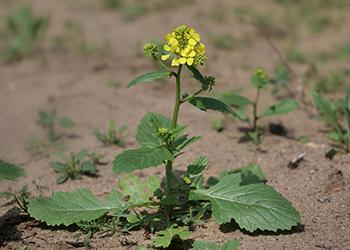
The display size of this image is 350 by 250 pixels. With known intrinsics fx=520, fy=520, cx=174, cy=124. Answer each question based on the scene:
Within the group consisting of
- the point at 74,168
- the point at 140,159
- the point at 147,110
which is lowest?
the point at 74,168

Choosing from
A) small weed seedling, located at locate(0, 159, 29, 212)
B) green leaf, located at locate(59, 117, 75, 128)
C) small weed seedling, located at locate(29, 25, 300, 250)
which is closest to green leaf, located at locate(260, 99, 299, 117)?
small weed seedling, located at locate(29, 25, 300, 250)

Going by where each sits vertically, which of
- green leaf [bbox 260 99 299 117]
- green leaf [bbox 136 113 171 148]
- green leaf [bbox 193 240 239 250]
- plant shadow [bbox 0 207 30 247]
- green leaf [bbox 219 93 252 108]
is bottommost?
plant shadow [bbox 0 207 30 247]

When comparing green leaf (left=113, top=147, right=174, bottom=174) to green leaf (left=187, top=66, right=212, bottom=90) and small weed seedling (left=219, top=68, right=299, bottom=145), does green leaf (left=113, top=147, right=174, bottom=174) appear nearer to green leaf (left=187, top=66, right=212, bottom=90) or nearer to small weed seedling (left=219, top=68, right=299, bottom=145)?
green leaf (left=187, top=66, right=212, bottom=90)

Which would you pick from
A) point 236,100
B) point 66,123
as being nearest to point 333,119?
point 236,100

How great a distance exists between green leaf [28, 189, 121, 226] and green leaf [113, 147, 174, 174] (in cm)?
45

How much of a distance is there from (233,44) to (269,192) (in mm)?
3391

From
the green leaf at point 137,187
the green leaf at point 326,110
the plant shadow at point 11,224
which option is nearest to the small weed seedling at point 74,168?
the green leaf at point 137,187

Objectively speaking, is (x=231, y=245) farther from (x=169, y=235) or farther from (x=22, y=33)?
(x=22, y=33)

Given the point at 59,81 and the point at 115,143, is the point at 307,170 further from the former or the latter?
A: the point at 59,81

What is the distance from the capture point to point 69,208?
9.78ft

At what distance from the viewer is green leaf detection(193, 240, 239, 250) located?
2676 millimetres

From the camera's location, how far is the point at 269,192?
9.62 ft

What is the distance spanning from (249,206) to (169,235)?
1.57ft

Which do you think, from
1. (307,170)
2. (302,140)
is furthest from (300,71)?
(307,170)
